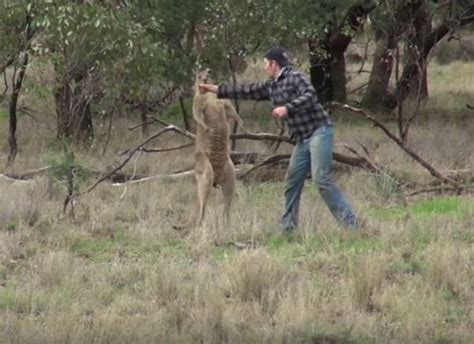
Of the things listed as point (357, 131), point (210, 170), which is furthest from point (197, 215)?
point (357, 131)

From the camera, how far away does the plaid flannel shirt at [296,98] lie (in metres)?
9.49

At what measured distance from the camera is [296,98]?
31.3 feet

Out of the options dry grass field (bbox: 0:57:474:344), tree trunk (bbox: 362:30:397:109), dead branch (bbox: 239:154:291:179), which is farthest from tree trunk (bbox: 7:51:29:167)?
tree trunk (bbox: 362:30:397:109)

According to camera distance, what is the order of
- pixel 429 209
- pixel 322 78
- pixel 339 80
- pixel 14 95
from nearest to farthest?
pixel 429 209 → pixel 14 95 → pixel 322 78 → pixel 339 80

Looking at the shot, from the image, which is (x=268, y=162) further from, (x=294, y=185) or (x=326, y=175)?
(x=326, y=175)

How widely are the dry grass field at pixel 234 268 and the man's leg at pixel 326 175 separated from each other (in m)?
0.15

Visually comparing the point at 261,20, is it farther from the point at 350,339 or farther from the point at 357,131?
the point at 350,339

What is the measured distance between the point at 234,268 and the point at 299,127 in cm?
225

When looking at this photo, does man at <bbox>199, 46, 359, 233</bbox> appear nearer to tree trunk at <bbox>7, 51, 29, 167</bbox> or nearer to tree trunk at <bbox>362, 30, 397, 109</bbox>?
tree trunk at <bbox>7, 51, 29, 167</bbox>

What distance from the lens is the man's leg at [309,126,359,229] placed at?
9.57 meters

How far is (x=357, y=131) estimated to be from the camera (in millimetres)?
19266

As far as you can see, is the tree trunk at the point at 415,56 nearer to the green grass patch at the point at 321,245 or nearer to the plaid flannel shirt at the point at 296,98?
the plaid flannel shirt at the point at 296,98

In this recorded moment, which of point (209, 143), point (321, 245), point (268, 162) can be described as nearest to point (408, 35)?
point (268, 162)

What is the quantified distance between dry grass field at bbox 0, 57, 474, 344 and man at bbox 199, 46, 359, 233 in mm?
237
